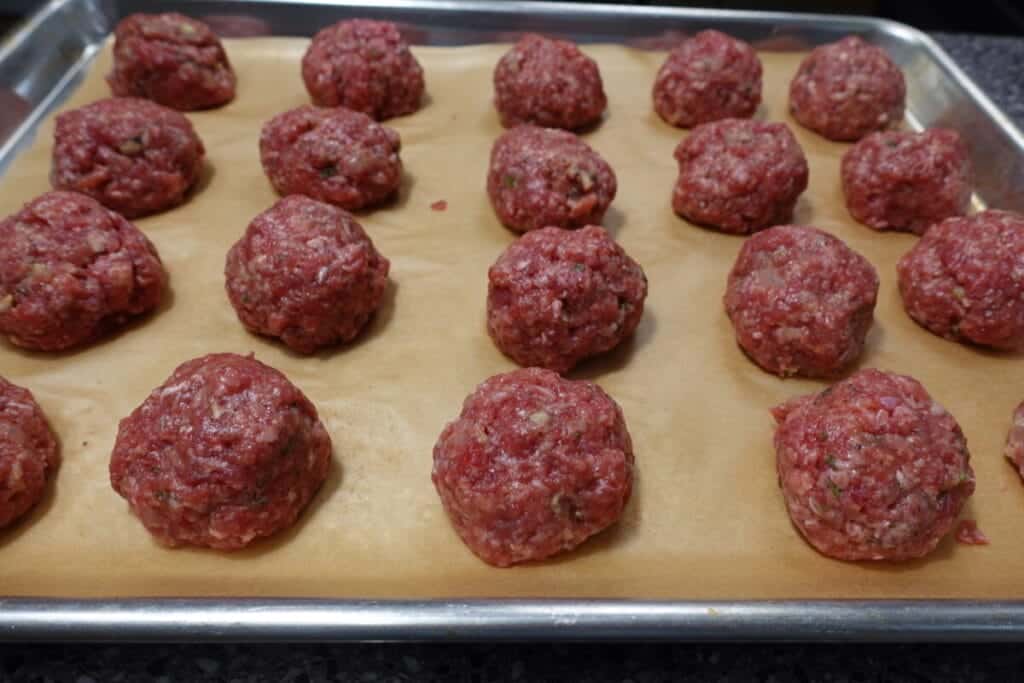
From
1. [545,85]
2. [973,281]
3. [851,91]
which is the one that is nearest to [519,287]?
[545,85]

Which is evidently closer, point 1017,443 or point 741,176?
point 1017,443

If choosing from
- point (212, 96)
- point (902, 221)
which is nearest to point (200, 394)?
point (212, 96)

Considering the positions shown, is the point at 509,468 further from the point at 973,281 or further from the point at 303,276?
the point at 973,281

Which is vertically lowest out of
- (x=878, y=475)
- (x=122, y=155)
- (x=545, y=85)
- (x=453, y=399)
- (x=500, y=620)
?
(x=453, y=399)

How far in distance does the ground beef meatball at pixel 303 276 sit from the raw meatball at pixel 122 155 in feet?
2.39

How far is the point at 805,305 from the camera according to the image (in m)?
2.91

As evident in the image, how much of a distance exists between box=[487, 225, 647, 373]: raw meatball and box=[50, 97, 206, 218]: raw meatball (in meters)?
1.64

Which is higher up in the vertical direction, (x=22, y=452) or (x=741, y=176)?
(x=741, y=176)

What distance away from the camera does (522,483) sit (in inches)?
91.6

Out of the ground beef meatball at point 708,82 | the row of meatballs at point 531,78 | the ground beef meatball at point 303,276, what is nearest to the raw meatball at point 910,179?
the row of meatballs at point 531,78

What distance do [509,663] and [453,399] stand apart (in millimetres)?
957

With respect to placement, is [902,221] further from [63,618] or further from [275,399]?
[63,618]

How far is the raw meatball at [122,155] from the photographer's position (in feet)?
11.1

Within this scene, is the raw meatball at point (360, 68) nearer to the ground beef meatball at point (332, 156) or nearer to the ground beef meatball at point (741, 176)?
the ground beef meatball at point (332, 156)
